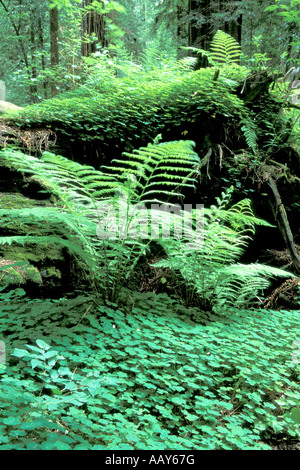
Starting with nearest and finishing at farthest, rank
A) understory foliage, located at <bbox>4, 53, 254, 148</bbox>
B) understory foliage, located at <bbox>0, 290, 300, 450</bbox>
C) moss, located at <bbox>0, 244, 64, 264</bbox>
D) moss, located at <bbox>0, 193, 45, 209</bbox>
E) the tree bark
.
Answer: understory foliage, located at <bbox>0, 290, 300, 450</bbox>
moss, located at <bbox>0, 244, 64, 264</bbox>
moss, located at <bbox>0, 193, 45, 209</bbox>
the tree bark
understory foliage, located at <bbox>4, 53, 254, 148</bbox>

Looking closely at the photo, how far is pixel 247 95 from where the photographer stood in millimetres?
4801

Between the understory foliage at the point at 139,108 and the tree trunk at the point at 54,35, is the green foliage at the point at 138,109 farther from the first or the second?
the tree trunk at the point at 54,35

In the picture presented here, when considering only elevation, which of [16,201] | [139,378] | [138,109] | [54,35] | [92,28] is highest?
[92,28]

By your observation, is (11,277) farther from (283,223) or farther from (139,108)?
(283,223)

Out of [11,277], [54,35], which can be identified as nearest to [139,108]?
[11,277]

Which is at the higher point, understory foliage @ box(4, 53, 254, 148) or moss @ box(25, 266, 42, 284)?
understory foliage @ box(4, 53, 254, 148)

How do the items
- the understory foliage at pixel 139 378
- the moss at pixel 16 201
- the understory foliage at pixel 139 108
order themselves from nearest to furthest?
Answer: the understory foliage at pixel 139 378
the moss at pixel 16 201
the understory foliage at pixel 139 108

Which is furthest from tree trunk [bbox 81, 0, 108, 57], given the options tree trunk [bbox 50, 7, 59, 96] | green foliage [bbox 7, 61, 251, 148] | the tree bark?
the tree bark

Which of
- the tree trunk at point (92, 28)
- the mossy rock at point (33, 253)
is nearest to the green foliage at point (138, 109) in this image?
the mossy rock at point (33, 253)

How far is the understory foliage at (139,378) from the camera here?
1.26 metres

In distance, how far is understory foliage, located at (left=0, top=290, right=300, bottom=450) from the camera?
126 centimetres

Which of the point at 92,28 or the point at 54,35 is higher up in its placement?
the point at 92,28

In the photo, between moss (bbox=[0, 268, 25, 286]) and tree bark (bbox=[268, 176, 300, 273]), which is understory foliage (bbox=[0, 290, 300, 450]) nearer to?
moss (bbox=[0, 268, 25, 286])

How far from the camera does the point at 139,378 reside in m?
1.70
